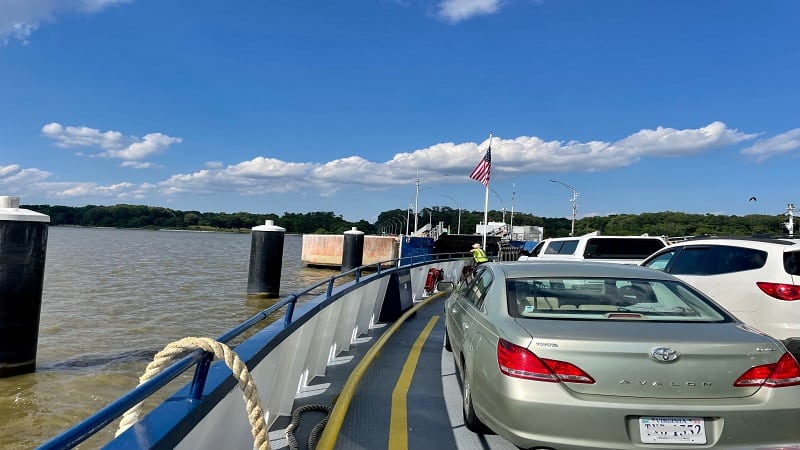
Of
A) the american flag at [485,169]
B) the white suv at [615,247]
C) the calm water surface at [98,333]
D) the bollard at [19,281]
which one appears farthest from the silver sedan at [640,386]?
the american flag at [485,169]

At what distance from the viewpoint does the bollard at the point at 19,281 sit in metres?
7.19

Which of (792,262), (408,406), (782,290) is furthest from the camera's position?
(792,262)

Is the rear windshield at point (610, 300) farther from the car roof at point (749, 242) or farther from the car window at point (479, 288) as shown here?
the car roof at point (749, 242)

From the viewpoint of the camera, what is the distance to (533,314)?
145 inches

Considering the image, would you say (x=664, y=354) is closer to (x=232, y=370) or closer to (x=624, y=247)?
(x=232, y=370)

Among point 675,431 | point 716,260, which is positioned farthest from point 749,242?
point 675,431

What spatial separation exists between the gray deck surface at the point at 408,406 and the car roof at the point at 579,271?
1.35 meters

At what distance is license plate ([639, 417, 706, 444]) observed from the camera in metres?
2.88

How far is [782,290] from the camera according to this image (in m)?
5.28

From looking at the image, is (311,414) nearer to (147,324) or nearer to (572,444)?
(572,444)

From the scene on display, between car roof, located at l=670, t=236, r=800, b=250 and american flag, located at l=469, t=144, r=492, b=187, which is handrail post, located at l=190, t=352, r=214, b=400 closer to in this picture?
car roof, located at l=670, t=236, r=800, b=250

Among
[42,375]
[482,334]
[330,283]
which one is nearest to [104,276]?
[42,375]

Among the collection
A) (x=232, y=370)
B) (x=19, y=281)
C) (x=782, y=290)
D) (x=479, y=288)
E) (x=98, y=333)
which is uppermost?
(x=782, y=290)

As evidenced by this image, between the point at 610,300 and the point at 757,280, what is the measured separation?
7.54 ft
